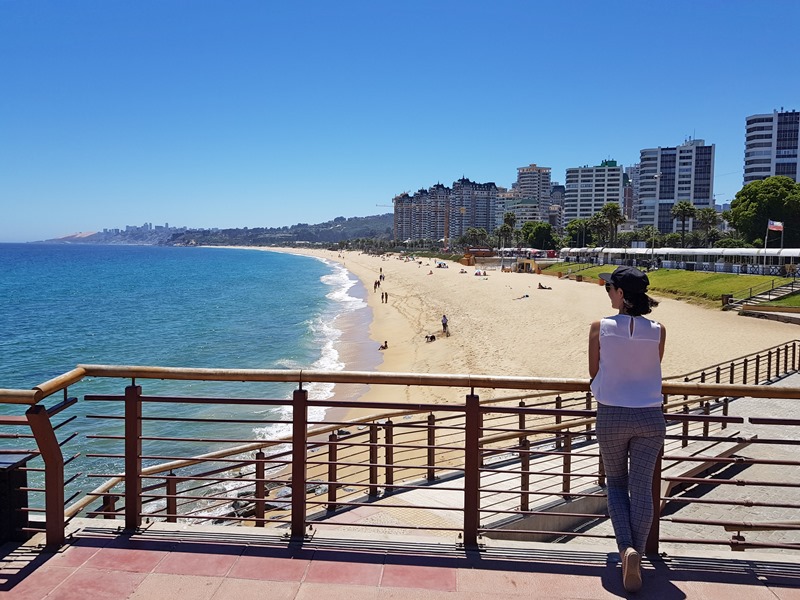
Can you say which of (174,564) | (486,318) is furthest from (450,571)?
(486,318)

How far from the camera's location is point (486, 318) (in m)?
41.3

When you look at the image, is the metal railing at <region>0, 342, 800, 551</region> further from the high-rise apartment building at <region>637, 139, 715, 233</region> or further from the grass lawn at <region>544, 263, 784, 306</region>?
the high-rise apartment building at <region>637, 139, 715, 233</region>

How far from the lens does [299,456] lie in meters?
3.85

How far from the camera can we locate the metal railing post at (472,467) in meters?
Result: 3.71

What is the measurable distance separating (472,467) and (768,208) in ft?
246

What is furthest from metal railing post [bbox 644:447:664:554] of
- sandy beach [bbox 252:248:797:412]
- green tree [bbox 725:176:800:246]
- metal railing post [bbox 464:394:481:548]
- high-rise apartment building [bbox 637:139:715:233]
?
high-rise apartment building [bbox 637:139:715:233]

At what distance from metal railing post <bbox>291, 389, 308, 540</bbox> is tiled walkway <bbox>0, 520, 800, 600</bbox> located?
18cm

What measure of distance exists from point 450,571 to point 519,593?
1.38 ft

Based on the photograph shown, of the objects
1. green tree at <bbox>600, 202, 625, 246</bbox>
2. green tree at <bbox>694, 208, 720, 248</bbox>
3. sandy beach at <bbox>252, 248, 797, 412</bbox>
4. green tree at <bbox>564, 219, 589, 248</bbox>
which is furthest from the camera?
green tree at <bbox>564, 219, 589, 248</bbox>

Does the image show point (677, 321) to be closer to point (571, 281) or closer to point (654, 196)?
point (571, 281)

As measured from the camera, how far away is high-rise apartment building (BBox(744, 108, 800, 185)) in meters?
135

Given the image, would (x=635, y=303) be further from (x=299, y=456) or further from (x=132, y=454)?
(x=132, y=454)

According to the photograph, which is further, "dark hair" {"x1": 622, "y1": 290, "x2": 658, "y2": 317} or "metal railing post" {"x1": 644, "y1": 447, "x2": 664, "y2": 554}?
"metal railing post" {"x1": 644, "y1": 447, "x2": 664, "y2": 554}

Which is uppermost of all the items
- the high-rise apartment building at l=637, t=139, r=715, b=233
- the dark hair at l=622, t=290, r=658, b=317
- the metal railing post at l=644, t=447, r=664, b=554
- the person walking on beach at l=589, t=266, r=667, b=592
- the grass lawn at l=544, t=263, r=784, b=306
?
the high-rise apartment building at l=637, t=139, r=715, b=233
